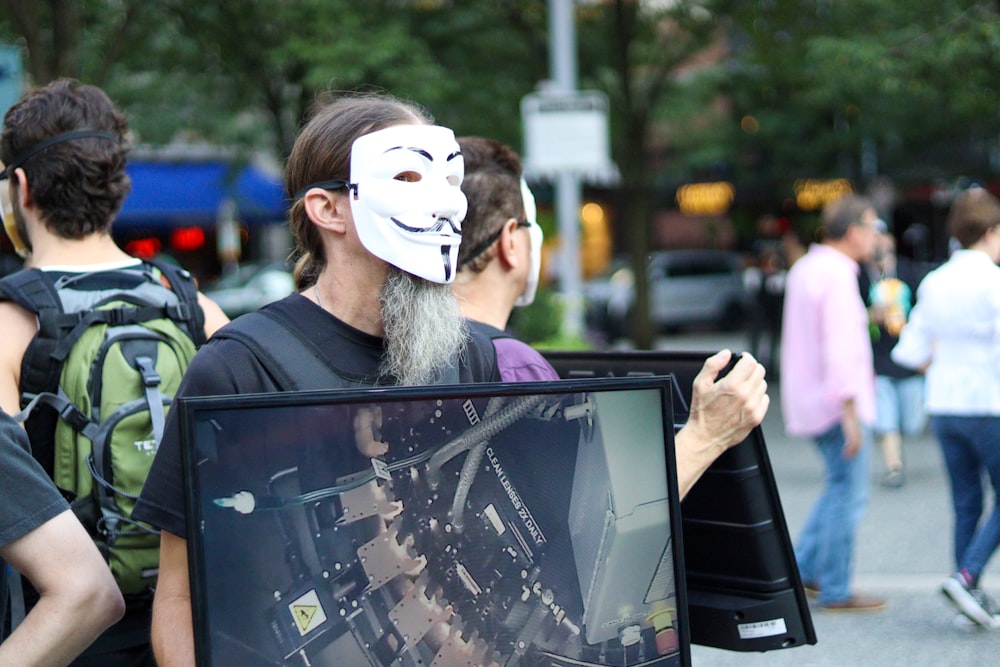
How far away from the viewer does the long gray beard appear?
2150 millimetres

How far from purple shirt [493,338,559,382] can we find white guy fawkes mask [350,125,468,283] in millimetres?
477

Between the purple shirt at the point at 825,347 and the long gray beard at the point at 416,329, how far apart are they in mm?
4112

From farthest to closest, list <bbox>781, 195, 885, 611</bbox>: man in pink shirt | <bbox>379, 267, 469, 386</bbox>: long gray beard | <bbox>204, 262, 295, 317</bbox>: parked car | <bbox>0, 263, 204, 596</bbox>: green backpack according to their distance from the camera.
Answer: <bbox>204, 262, 295, 317</bbox>: parked car, <bbox>781, 195, 885, 611</bbox>: man in pink shirt, <bbox>0, 263, 204, 596</bbox>: green backpack, <bbox>379, 267, 469, 386</bbox>: long gray beard

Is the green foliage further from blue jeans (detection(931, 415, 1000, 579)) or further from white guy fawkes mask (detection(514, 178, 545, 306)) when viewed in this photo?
white guy fawkes mask (detection(514, 178, 545, 306))

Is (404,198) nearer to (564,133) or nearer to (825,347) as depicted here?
(825,347)

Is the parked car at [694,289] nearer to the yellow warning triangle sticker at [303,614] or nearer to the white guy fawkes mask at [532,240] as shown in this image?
the white guy fawkes mask at [532,240]

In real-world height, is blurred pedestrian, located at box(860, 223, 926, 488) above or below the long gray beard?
below

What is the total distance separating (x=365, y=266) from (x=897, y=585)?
513 cm

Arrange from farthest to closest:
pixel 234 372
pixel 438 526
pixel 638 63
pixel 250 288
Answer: pixel 250 288, pixel 638 63, pixel 234 372, pixel 438 526

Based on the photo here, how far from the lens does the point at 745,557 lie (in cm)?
253

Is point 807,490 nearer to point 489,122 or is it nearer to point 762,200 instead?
point 489,122

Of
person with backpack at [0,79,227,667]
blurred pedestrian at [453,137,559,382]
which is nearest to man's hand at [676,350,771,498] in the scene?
blurred pedestrian at [453,137,559,382]

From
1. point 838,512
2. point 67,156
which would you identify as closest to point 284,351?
point 67,156

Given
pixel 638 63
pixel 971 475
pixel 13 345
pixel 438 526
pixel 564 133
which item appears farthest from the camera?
pixel 638 63
